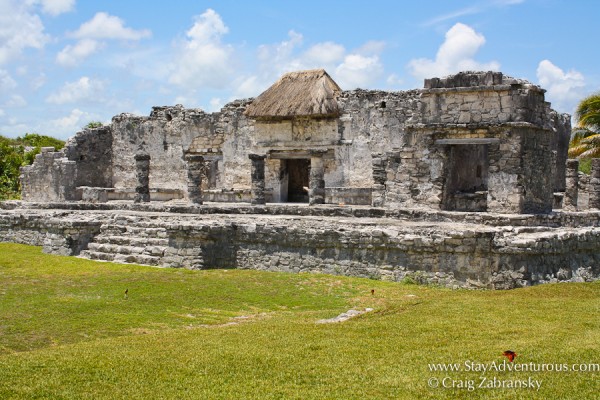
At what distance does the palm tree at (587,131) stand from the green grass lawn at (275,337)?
1457cm

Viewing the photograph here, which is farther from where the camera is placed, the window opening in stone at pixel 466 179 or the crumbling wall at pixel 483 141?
the window opening in stone at pixel 466 179

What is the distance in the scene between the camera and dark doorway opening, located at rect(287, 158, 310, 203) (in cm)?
2394

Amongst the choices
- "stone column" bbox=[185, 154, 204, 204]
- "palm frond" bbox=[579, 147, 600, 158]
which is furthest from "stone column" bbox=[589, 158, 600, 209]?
"stone column" bbox=[185, 154, 204, 204]

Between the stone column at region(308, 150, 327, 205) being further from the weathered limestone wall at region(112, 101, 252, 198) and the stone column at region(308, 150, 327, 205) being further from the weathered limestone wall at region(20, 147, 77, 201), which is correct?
the weathered limestone wall at region(20, 147, 77, 201)

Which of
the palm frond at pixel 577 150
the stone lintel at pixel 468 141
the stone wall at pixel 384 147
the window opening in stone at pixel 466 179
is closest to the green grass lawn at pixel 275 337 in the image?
the stone wall at pixel 384 147

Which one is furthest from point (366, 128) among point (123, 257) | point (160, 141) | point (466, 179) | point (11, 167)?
point (11, 167)

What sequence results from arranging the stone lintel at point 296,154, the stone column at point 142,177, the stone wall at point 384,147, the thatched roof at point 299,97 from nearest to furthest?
the stone wall at point 384,147 → the stone column at point 142,177 → the thatched roof at point 299,97 → the stone lintel at point 296,154

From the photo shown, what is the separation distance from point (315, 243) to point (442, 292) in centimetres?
266

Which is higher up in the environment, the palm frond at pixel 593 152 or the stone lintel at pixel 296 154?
the palm frond at pixel 593 152

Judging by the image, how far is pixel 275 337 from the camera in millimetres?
6777

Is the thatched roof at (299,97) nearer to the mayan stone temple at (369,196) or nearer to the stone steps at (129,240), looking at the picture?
the mayan stone temple at (369,196)

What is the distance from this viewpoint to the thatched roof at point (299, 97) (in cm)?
2094

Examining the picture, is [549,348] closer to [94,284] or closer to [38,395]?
[38,395]

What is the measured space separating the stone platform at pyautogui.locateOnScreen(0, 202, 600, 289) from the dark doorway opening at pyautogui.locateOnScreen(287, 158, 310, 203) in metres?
8.08
